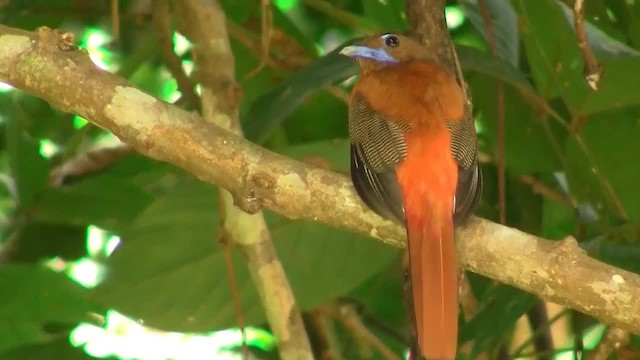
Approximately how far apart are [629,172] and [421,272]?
61 cm

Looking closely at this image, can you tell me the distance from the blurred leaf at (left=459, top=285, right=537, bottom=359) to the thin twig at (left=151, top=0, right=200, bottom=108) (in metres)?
0.84

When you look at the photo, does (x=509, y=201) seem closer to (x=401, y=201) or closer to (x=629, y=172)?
(x=629, y=172)

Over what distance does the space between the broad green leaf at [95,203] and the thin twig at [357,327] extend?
49 cm

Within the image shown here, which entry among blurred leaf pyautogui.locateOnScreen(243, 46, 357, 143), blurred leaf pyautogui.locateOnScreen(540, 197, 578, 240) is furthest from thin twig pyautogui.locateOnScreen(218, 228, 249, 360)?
blurred leaf pyautogui.locateOnScreen(540, 197, 578, 240)

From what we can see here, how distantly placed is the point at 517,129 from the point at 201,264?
2.42ft

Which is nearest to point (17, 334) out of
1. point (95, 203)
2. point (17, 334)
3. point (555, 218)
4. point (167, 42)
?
point (17, 334)

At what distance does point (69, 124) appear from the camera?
2746mm

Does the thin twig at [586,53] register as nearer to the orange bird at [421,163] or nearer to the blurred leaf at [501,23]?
the orange bird at [421,163]

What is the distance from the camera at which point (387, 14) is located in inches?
95.7

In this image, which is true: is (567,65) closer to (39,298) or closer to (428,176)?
(428,176)

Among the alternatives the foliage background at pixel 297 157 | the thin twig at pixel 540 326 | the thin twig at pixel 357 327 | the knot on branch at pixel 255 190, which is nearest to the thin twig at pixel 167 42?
the foliage background at pixel 297 157

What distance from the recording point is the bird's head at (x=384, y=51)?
2232 millimetres

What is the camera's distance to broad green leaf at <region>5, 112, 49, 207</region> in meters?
2.30

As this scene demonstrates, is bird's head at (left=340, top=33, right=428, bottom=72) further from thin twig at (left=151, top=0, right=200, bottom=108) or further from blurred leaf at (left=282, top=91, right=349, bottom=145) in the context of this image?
thin twig at (left=151, top=0, right=200, bottom=108)
